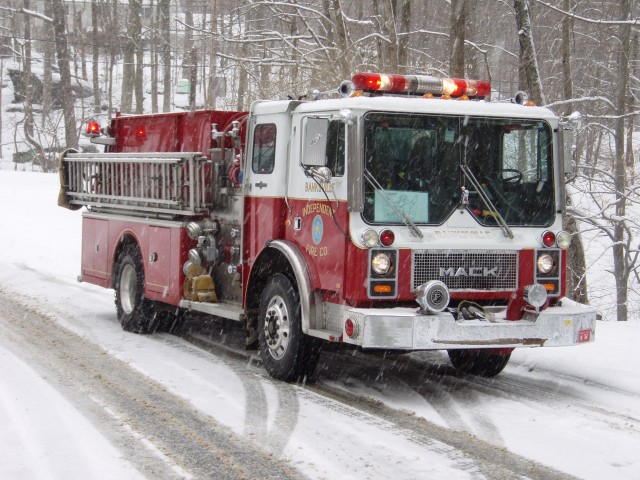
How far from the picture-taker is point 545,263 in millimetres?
7785

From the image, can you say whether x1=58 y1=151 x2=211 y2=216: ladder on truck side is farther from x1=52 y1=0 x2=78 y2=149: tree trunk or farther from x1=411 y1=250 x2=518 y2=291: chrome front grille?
x1=52 y1=0 x2=78 y2=149: tree trunk

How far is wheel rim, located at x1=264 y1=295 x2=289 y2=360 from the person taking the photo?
26.4 ft

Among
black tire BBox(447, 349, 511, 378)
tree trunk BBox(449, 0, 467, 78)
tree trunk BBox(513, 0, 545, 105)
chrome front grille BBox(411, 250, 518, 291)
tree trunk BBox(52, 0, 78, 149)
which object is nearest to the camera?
chrome front grille BBox(411, 250, 518, 291)

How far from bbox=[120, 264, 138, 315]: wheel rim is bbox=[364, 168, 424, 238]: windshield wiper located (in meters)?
4.22

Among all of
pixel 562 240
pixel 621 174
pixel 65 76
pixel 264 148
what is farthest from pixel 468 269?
pixel 65 76

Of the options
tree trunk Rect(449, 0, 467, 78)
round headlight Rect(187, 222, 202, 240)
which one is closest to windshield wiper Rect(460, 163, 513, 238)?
round headlight Rect(187, 222, 202, 240)

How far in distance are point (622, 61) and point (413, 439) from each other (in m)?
13.5

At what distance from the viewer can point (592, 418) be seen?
275 inches

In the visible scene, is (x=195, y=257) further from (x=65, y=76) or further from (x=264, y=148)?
(x=65, y=76)

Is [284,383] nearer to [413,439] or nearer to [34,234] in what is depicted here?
[413,439]

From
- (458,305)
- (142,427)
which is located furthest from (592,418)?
(142,427)

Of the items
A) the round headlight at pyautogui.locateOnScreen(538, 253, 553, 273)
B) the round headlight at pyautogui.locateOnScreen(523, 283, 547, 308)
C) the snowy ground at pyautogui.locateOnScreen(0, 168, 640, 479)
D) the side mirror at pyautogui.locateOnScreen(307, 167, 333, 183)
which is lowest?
the snowy ground at pyautogui.locateOnScreen(0, 168, 640, 479)

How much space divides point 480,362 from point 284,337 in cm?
183

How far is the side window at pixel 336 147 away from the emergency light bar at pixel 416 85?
0.46 metres
